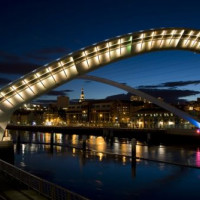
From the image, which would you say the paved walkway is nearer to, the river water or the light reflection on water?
the river water

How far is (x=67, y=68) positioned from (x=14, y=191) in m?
12.7

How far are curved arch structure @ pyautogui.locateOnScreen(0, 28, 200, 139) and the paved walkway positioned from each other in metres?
9.16

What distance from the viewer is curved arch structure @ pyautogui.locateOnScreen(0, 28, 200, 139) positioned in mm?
24547

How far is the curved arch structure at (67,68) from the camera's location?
2455 centimetres

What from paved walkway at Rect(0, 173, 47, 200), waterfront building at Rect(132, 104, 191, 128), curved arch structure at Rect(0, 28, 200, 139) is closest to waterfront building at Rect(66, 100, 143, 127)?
Answer: waterfront building at Rect(132, 104, 191, 128)

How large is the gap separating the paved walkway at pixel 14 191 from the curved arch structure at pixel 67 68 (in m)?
9.16

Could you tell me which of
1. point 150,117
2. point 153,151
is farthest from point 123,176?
point 150,117

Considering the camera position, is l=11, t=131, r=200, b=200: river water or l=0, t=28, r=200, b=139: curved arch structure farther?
l=0, t=28, r=200, b=139: curved arch structure

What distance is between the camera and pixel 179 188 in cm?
2389

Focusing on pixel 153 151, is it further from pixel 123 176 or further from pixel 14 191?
pixel 14 191

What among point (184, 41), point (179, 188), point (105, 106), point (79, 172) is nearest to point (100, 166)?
point (79, 172)

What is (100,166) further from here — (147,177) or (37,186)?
(37,186)

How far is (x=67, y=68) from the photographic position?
25.3 meters

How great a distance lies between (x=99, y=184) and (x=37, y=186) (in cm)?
1075
